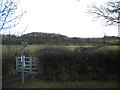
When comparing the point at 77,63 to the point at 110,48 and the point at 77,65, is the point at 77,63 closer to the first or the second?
the point at 77,65

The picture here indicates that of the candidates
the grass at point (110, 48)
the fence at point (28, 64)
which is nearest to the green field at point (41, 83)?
the grass at point (110, 48)

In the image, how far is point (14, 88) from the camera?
6.92 metres

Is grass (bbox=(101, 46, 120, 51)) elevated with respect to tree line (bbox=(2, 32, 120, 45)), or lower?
lower

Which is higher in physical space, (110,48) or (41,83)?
(110,48)

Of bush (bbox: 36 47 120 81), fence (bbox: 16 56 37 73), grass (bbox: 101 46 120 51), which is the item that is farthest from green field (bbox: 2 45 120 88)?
fence (bbox: 16 56 37 73)

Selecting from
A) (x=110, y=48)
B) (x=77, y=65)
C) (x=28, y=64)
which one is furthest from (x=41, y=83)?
(x=110, y=48)

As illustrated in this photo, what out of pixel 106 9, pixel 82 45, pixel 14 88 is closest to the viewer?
pixel 14 88

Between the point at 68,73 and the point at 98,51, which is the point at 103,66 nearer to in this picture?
the point at 98,51

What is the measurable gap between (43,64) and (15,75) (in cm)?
224

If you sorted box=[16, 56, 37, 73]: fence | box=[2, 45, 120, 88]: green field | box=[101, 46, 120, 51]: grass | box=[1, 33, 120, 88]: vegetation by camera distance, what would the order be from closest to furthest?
box=[2, 45, 120, 88]: green field → box=[1, 33, 120, 88]: vegetation → box=[101, 46, 120, 51]: grass → box=[16, 56, 37, 73]: fence

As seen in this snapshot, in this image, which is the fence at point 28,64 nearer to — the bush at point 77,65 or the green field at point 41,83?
the bush at point 77,65

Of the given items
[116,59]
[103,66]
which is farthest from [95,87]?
[116,59]

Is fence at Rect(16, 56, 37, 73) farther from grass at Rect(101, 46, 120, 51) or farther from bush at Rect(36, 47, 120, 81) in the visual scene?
grass at Rect(101, 46, 120, 51)

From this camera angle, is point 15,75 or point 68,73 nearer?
point 68,73
